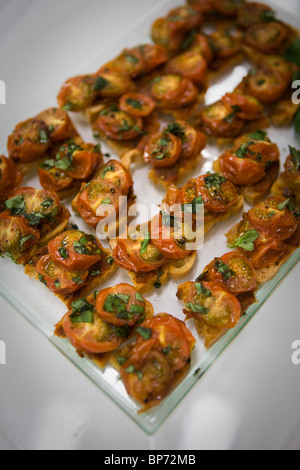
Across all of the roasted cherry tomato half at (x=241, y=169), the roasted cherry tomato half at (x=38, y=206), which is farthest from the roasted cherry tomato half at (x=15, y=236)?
the roasted cherry tomato half at (x=241, y=169)

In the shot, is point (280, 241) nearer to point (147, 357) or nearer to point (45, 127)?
point (147, 357)

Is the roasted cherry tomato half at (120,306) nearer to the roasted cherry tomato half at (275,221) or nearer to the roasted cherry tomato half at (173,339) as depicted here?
the roasted cherry tomato half at (173,339)

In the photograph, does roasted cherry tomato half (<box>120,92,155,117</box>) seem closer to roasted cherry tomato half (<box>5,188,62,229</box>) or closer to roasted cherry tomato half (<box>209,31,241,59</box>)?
roasted cherry tomato half (<box>209,31,241,59</box>)
